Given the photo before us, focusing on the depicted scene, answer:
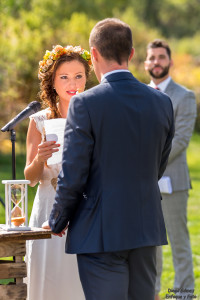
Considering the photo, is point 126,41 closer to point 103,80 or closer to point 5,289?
point 103,80

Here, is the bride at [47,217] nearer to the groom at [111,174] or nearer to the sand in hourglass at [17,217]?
the sand in hourglass at [17,217]

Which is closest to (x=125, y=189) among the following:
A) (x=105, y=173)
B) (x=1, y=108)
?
(x=105, y=173)

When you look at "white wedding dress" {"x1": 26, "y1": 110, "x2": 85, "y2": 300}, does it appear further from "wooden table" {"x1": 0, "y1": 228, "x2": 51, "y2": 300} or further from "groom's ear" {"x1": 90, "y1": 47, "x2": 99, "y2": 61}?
"groom's ear" {"x1": 90, "y1": 47, "x2": 99, "y2": 61}

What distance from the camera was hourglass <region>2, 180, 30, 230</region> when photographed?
11.3ft

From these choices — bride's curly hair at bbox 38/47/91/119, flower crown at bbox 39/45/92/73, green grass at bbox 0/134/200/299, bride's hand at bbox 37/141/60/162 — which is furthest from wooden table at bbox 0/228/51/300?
green grass at bbox 0/134/200/299

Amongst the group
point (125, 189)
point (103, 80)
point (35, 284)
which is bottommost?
point (35, 284)

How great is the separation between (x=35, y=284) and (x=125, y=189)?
1.31 metres

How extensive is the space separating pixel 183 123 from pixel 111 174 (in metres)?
2.99

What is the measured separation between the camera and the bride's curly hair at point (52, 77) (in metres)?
4.26

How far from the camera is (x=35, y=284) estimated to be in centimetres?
414

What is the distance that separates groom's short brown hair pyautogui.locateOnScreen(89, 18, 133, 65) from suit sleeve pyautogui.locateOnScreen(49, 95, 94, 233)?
0.30m

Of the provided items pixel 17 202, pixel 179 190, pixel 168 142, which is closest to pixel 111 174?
pixel 168 142

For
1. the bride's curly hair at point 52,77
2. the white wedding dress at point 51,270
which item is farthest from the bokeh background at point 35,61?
the bride's curly hair at point 52,77

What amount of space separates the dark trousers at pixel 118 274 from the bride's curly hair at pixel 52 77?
1.37 meters
